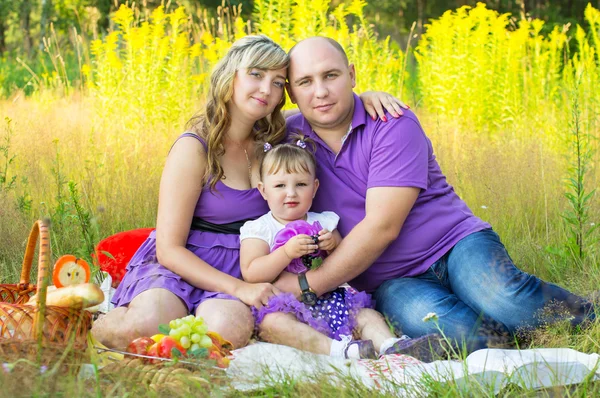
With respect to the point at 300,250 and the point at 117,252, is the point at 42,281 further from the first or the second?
the point at 117,252

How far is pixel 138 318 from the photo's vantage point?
296 centimetres

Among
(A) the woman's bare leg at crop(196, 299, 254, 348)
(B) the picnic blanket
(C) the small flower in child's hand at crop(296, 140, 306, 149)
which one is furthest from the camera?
(C) the small flower in child's hand at crop(296, 140, 306, 149)

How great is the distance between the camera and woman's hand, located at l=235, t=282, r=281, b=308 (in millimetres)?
3021

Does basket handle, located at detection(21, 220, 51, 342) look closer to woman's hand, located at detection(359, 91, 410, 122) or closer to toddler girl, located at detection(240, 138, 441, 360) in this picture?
toddler girl, located at detection(240, 138, 441, 360)

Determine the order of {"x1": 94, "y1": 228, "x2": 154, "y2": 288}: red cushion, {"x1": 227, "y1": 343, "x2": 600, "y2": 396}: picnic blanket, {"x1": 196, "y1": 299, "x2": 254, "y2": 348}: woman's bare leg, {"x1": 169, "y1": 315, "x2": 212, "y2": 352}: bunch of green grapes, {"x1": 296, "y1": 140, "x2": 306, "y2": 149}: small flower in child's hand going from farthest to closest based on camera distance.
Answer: {"x1": 94, "y1": 228, "x2": 154, "y2": 288}: red cushion < {"x1": 296, "y1": 140, "x2": 306, "y2": 149}: small flower in child's hand < {"x1": 196, "y1": 299, "x2": 254, "y2": 348}: woman's bare leg < {"x1": 169, "y1": 315, "x2": 212, "y2": 352}: bunch of green grapes < {"x1": 227, "y1": 343, "x2": 600, "y2": 396}: picnic blanket

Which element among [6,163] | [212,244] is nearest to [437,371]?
[212,244]

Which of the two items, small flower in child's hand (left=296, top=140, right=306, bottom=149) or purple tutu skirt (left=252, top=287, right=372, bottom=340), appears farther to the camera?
small flower in child's hand (left=296, top=140, right=306, bottom=149)

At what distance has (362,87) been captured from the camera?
19.4ft

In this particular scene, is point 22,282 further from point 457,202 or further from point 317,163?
point 457,202

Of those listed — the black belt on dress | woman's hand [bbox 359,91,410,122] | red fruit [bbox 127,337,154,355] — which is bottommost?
red fruit [bbox 127,337,154,355]

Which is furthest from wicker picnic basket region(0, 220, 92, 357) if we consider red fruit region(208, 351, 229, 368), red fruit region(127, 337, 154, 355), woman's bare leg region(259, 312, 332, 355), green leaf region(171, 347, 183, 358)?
woman's bare leg region(259, 312, 332, 355)

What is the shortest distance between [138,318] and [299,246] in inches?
28.5

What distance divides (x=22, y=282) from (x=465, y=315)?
1828 millimetres

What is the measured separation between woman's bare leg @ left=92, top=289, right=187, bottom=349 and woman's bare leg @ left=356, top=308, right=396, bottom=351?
770mm
